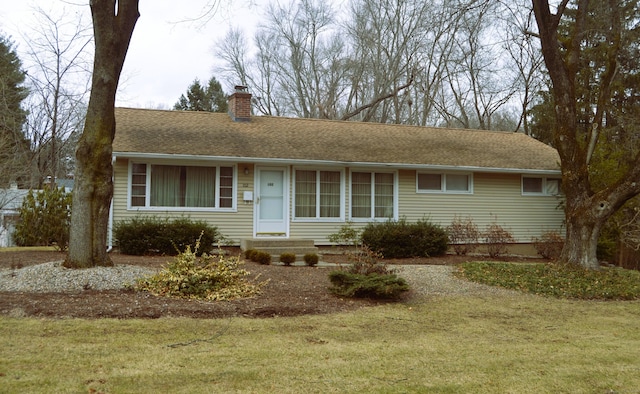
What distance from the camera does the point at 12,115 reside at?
25312 millimetres

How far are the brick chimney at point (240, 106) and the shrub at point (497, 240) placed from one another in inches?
333

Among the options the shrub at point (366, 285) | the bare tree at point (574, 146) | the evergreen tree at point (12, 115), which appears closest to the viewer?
the shrub at point (366, 285)

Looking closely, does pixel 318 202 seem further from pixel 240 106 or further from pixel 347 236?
pixel 240 106

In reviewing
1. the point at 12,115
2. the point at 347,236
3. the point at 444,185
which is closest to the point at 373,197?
the point at 347,236

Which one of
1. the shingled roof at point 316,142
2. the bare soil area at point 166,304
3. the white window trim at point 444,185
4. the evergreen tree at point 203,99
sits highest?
the evergreen tree at point 203,99

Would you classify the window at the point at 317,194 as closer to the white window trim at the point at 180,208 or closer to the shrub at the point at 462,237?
the white window trim at the point at 180,208

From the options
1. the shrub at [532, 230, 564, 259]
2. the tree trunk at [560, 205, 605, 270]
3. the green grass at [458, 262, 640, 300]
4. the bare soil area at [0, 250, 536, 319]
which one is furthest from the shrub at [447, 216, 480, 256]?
the bare soil area at [0, 250, 536, 319]

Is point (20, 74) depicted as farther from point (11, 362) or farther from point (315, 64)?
point (11, 362)

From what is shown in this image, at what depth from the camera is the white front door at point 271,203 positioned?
→ 15492mm

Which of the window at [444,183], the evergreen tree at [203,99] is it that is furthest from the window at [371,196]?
the evergreen tree at [203,99]

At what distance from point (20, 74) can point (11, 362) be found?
2890 centimetres

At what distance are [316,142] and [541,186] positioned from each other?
304 inches

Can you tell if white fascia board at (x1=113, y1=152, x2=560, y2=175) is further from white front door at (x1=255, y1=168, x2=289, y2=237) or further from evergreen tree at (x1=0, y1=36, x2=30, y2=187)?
evergreen tree at (x1=0, y1=36, x2=30, y2=187)

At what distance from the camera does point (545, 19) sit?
12109mm
